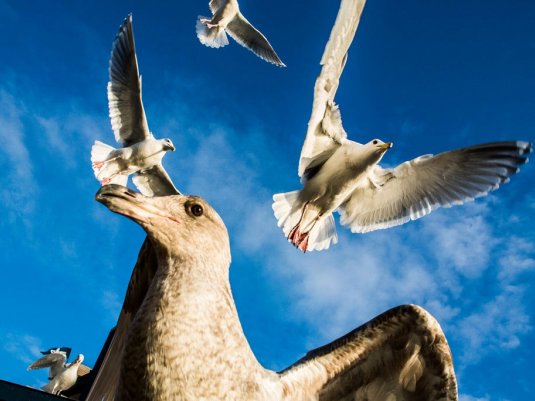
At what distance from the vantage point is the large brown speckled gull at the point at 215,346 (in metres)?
1.41

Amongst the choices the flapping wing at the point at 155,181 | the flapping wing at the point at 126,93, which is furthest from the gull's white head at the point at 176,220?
the flapping wing at the point at 155,181

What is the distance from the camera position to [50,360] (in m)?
10.4

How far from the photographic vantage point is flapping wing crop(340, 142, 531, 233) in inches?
243

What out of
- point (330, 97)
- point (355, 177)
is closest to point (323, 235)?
point (355, 177)

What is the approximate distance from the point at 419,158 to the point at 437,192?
0.53m

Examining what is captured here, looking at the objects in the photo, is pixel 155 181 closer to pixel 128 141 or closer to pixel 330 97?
pixel 128 141

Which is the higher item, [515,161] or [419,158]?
[419,158]

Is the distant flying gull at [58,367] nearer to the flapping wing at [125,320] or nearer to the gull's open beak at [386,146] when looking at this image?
the gull's open beak at [386,146]

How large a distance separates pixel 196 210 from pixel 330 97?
5.28 m

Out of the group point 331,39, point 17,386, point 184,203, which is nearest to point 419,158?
point 331,39

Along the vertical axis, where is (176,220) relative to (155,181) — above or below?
below

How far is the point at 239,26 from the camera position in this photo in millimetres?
12664

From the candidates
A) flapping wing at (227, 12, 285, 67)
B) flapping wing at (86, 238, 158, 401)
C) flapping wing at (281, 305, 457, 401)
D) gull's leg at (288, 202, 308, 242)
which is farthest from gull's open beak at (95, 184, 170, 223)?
flapping wing at (227, 12, 285, 67)

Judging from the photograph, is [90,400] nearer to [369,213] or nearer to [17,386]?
[17,386]
